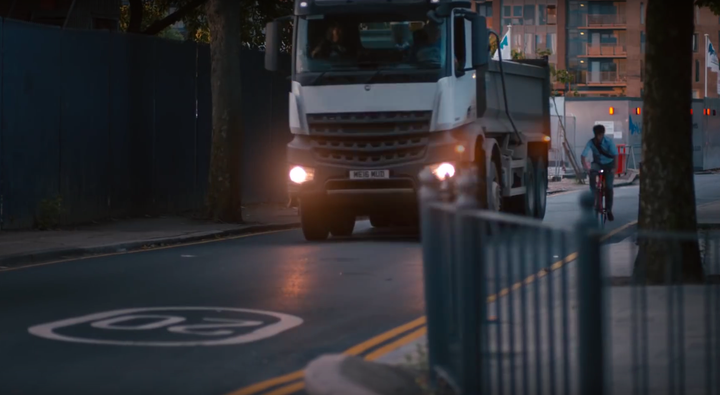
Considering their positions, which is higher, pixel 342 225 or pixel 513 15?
pixel 513 15

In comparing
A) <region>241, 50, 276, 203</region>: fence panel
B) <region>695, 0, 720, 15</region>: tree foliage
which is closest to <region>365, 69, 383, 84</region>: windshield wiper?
<region>695, 0, 720, 15</region>: tree foliage

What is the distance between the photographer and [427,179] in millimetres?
8047

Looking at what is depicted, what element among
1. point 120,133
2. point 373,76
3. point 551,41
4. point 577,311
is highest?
point 551,41

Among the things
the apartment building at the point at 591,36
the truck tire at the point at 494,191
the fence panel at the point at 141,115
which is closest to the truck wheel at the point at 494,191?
the truck tire at the point at 494,191

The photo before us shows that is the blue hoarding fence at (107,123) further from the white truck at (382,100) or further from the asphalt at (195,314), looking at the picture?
the white truck at (382,100)

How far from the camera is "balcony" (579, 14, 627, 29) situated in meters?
97.8

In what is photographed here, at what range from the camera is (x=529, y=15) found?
312 ft

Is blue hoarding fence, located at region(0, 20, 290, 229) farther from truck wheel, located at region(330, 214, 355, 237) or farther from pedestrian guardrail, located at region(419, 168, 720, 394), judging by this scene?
pedestrian guardrail, located at region(419, 168, 720, 394)

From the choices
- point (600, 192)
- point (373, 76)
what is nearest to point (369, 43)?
point (373, 76)

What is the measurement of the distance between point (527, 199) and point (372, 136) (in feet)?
19.6

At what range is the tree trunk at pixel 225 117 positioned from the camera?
2244 centimetres

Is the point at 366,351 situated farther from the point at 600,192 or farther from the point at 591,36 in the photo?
the point at 591,36

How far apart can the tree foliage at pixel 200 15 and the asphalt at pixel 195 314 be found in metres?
13.2

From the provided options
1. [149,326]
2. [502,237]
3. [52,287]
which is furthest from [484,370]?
[52,287]
